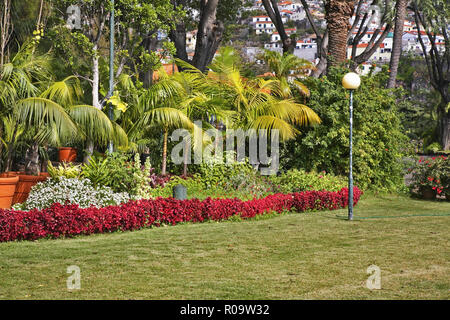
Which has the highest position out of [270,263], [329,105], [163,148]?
[329,105]

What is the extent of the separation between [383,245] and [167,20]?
8.64 m

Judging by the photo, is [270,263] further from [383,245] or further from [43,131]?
[43,131]

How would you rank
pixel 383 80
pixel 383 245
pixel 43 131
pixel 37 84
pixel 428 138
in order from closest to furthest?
pixel 383 245 < pixel 43 131 < pixel 37 84 < pixel 383 80 < pixel 428 138

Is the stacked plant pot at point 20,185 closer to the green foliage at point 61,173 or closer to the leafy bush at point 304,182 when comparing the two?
the green foliage at point 61,173

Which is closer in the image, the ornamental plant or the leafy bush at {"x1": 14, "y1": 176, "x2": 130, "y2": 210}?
the leafy bush at {"x1": 14, "y1": 176, "x2": 130, "y2": 210}

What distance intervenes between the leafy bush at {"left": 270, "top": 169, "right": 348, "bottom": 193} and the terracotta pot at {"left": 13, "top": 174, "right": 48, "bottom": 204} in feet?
18.8

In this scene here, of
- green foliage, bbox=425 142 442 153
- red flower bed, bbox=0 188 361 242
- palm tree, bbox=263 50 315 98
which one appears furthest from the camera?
green foliage, bbox=425 142 442 153

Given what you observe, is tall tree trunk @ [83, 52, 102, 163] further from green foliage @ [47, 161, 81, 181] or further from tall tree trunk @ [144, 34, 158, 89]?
tall tree trunk @ [144, 34, 158, 89]

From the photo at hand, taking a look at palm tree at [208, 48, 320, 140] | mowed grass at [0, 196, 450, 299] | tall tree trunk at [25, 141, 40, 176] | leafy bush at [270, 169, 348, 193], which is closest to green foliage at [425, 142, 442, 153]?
palm tree at [208, 48, 320, 140]

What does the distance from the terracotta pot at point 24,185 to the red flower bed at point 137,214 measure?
9.90 feet

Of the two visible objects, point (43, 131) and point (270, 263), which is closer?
point (270, 263)

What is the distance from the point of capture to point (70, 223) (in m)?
9.45

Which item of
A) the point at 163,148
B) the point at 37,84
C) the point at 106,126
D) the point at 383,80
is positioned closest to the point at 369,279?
the point at 106,126

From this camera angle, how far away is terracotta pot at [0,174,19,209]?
36.7ft
